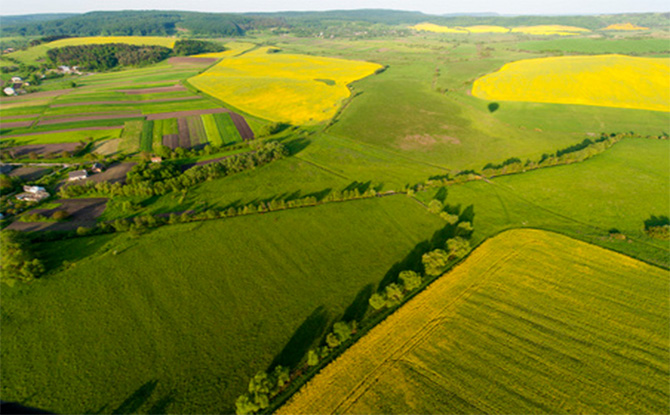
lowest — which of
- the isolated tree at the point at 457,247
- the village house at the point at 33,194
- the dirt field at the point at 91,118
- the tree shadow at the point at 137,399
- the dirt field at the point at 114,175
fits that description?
the tree shadow at the point at 137,399

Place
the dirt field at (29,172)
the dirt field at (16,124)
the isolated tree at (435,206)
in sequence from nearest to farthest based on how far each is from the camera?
1. the isolated tree at (435,206)
2. the dirt field at (29,172)
3. the dirt field at (16,124)

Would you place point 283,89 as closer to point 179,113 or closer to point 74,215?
point 179,113

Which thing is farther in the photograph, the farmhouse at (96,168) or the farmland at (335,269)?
the farmhouse at (96,168)

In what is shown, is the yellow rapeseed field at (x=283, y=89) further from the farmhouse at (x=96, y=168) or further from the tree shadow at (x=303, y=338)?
the tree shadow at (x=303, y=338)

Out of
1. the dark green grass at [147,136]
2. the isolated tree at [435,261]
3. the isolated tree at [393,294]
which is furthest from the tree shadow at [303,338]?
the dark green grass at [147,136]

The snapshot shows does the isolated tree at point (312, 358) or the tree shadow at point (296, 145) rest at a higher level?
the tree shadow at point (296, 145)

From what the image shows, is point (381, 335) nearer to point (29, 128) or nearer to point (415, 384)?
point (415, 384)

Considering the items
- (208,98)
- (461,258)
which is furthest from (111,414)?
(208,98)
